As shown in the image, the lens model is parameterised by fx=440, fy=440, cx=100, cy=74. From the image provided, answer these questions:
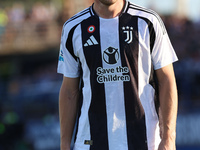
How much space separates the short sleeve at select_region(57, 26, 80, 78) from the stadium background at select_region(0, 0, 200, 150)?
243 inches

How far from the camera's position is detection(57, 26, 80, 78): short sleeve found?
3.02 metres

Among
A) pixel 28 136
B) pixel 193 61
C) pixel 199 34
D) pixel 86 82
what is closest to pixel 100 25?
pixel 86 82

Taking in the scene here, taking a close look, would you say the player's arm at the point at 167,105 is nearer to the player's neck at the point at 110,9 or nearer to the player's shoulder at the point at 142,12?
the player's shoulder at the point at 142,12

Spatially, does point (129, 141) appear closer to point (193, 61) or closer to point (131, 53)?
point (131, 53)

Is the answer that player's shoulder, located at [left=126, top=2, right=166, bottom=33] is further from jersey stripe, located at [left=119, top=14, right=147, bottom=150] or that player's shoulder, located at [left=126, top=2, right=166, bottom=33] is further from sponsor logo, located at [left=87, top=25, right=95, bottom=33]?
sponsor logo, located at [left=87, top=25, right=95, bottom=33]

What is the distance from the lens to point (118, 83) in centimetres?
289

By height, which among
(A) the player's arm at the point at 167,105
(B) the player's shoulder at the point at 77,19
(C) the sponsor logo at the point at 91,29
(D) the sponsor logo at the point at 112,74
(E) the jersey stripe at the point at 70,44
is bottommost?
(A) the player's arm at the point at 167,105

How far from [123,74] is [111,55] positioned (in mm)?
148

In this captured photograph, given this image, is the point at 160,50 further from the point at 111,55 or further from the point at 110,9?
the point at 110,9

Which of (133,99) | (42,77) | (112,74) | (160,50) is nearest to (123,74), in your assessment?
(112,74)

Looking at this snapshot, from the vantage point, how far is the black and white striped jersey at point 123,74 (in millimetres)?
2869

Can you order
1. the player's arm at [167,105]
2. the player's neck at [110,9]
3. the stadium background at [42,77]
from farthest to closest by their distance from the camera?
the stadium background at [42,77] → the player's neck at [110,9] → the player's arm at [167,105]

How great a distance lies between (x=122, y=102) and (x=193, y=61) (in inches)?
275

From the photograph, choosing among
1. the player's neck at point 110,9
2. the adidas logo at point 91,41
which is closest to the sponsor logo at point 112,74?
the adidas logo at point 91,41
